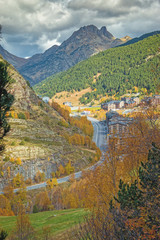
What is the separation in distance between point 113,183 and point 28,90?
145m

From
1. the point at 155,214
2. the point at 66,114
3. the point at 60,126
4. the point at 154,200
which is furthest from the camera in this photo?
the point at 66,114

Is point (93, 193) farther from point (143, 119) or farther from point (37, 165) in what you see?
point (37, 165)

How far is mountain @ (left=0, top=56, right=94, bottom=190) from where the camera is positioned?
90.9 metres

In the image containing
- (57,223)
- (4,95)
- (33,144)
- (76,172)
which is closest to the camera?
(4,95)

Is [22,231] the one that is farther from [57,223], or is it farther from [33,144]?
[33,144]

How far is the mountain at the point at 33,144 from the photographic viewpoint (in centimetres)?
9088

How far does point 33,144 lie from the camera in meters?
106

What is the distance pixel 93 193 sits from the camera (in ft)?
97.3

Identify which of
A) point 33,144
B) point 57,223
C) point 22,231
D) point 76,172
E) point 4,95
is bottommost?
point 76,172

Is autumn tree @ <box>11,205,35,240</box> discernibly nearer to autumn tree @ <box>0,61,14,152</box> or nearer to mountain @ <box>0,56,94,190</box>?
autumn tree @ <box>0,61,14,152</box>

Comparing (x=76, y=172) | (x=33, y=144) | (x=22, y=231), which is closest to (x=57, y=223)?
(x=22, y=231)

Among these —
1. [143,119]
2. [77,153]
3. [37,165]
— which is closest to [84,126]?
[77,153]

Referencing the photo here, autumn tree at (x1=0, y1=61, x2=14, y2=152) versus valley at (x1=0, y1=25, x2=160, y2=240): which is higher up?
autumn tree at (x1=0, y1=61, x2=14, y2=152)

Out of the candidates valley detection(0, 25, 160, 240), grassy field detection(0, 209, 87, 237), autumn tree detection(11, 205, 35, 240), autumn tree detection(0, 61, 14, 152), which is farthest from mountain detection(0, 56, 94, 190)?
autumn tree detection(0, 61, 14, 152)
